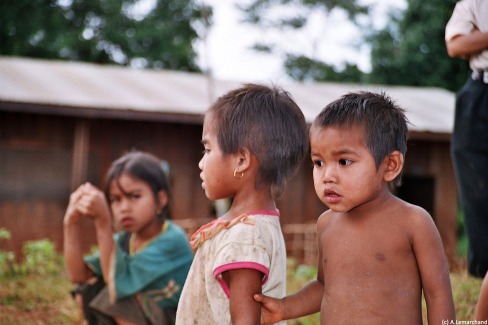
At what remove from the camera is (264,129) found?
6.63ft

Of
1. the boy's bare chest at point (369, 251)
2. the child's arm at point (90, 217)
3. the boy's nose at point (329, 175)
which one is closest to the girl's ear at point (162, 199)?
the child's arm at point (90, 217)

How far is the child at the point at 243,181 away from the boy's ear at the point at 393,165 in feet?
1.01

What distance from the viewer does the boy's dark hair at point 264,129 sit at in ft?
6.61

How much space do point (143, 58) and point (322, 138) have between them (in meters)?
19.3

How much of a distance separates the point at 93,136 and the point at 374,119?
8.61 m

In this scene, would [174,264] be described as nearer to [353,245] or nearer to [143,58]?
[353,245]

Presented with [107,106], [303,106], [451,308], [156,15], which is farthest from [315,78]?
[451,308]

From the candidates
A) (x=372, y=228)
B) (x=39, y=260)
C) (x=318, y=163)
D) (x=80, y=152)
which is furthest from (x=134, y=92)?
(x=372, y=228)

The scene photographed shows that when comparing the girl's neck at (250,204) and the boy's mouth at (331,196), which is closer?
the boy's mouth at (331,196)

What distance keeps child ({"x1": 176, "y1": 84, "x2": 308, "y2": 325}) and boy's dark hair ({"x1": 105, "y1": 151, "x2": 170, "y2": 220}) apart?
1.24m

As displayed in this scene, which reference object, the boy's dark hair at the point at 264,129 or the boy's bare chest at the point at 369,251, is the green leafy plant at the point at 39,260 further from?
the boy's bare chest at the point at 369,251

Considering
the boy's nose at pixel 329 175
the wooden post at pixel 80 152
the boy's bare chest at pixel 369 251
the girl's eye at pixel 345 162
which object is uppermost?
the girl's eye at pixel 345 162

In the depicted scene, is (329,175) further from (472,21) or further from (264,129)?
(472,21)

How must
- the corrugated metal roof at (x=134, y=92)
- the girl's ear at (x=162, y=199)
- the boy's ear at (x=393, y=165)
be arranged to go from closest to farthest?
the boy's ear at (x=393, y=165)
the girl's ear at (x=162, y=199)
the corrugated metal roof at (x=134, y=92)
